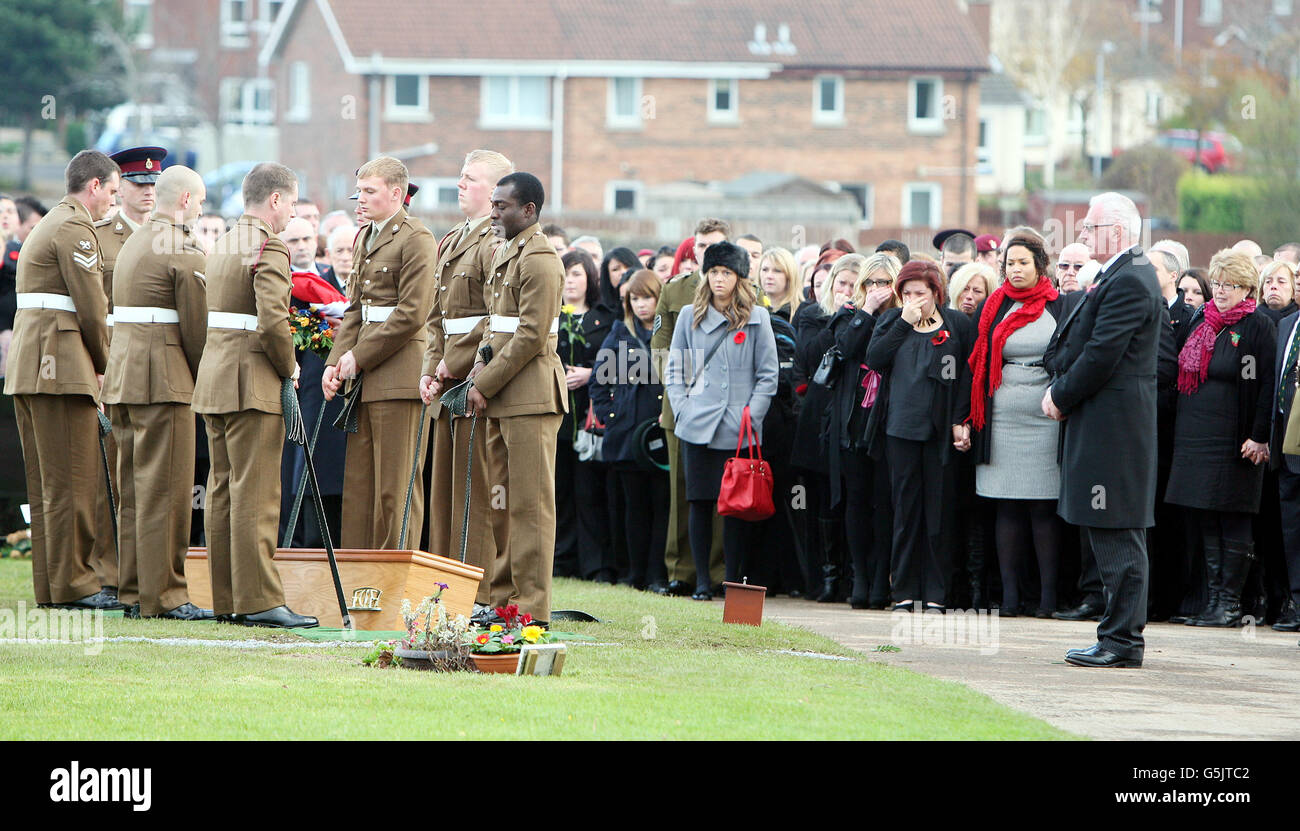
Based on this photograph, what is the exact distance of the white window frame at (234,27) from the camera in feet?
240

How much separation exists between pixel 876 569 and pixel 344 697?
583cm

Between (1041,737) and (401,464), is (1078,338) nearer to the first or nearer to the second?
(1041,737)

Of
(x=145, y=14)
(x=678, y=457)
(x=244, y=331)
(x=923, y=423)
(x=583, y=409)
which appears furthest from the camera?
(x=145, y=14)

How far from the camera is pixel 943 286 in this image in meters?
12.4

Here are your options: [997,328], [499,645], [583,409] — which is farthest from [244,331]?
[997,328]

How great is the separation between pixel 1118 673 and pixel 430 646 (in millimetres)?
3607

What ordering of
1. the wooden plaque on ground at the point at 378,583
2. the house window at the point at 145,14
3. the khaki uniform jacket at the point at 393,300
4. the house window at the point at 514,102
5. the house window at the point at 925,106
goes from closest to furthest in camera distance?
the wooden plaque on ground at the point at 378,583 < the khaki uniform jacket at the point at 393,300 < the house window at the point at 514,102 < the house window at the point at 925,106 < the house window at the point at 145,14

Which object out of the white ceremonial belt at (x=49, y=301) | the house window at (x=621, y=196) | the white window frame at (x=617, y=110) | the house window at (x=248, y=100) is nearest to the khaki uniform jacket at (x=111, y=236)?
the white ceremonial belt at (x=49, y=301)

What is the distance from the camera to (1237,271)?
39.0ft

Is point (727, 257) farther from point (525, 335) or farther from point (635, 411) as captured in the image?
point (525, 335)

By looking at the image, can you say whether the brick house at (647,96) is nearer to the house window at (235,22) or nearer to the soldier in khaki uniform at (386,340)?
the house window at (235,22)

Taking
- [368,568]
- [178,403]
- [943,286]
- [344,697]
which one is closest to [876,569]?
[943,286]

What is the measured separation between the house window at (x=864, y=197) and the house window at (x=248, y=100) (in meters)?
24.0

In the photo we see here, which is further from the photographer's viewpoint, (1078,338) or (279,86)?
(279,86)
